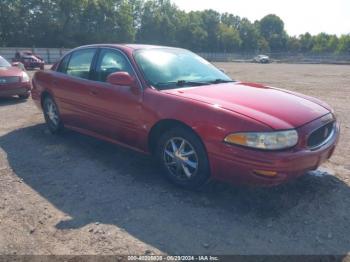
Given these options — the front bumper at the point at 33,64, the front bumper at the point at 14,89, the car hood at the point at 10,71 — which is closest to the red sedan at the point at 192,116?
the front bumper at the point at 14,89

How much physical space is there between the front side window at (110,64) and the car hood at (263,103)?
86 cm

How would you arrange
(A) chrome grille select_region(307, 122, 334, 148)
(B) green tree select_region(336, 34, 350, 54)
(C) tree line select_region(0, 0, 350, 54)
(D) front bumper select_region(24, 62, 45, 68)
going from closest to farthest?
(A) chrome grille select_region(307, 122, 334, 148) < (D) front bumper select_region(24, 62, 45, 68) < (C) tree line select_region(0, 0, 350, 54) < (B) green tree select_region(336, 34, 350, 54)

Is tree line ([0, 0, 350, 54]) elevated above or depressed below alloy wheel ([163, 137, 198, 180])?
above

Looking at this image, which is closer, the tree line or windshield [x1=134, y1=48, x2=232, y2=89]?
windshield [x1=134, y1=48, x2=232, y2=89]

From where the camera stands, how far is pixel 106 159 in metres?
4.91

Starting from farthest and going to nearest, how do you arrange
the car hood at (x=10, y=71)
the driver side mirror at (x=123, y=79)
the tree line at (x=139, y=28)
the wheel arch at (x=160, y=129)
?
the tree line at (x=139, y=28)
the car hood at (x=10, y=71)
the driver side mirror at (x=123, y=79)
the wheel arch at (x=160, y=129)

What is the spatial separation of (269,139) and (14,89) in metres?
8.11

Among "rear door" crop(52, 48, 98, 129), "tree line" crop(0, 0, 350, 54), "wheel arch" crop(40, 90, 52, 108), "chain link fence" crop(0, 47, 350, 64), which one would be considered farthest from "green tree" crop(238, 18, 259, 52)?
"rear door" crop(52, 48, 98, 129)

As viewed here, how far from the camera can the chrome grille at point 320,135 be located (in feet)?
11.6

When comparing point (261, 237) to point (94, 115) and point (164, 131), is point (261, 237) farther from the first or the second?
point (94, 115)

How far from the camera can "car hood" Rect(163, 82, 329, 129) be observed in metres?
3.42

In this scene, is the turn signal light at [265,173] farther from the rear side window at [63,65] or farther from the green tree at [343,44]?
the green tree at [343,44]

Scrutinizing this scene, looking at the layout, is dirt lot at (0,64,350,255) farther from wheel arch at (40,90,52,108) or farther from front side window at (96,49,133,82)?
wheel arch at (40,90,52,108)

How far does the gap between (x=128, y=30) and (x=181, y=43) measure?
2231 centimetres
